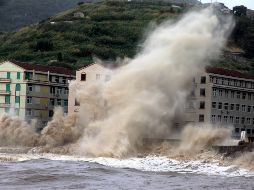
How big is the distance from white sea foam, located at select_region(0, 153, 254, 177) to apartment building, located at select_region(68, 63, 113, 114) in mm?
16415

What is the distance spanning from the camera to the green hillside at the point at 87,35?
5089 inches

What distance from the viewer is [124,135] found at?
67.9 m

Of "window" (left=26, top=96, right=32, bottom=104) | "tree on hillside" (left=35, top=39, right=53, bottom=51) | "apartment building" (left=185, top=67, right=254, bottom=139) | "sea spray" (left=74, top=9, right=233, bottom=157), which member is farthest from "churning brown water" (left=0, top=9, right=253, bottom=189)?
"tree on hillside" (left=35, top=39, right=53, bottom=51)

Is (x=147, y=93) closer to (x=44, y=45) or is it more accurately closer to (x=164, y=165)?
(x=164, y=165)

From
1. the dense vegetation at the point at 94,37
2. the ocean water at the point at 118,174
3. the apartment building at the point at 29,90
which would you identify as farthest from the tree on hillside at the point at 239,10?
the ocean water at the point at 118,174

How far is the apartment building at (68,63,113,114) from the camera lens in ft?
271

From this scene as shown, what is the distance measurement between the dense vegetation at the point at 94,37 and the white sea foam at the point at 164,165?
54.5 m

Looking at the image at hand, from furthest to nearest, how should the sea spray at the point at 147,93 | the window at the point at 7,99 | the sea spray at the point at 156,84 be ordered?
1. the window at the point at 7,99
2. the sea spray at the point at 156,84
3. the sea spray at the point at 147,93

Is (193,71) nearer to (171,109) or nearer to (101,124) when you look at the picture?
(171,109)

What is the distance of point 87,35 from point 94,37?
80.6 inches

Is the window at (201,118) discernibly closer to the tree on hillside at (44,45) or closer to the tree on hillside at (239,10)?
the tree on hillside at (44,45)

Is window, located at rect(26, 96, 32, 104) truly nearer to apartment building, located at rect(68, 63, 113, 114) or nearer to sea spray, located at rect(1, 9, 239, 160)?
apartment building, located at rect(68, 63, 113, 114)

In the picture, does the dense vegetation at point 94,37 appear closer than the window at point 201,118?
No

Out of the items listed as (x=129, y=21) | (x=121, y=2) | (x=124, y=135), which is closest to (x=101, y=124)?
(x=124, y=135)
